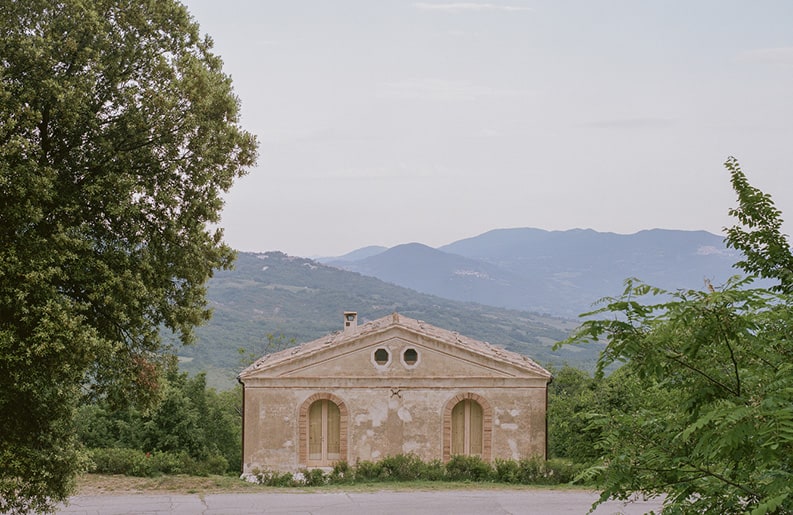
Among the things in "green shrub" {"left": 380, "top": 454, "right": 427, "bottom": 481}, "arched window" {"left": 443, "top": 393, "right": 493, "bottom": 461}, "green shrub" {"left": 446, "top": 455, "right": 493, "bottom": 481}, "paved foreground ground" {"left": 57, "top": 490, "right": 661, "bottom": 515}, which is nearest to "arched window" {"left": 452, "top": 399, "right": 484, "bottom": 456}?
"arched window" {"left": 443, "top": 393, "right": 493, "bottom": 461}

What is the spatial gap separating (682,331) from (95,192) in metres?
10.3

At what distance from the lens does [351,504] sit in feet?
66.0

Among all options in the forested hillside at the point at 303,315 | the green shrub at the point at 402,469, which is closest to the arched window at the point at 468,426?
the green shrub at the point at 402,469

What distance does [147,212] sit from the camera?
49.0 feet

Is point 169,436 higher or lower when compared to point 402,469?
higher

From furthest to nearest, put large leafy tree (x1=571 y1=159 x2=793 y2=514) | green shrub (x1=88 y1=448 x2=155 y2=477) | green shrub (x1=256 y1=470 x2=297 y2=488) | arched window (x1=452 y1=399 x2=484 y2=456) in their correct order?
arched window (x1=452 y1=399 x2=484 y2=456) < green shrub (x1=88 y1=448 x2=155 y2=477) < green shrub (x1=256 y1=470 x2=297 y2=488) < large leafy tree (x1=571 y1=159 x2=793 y2=514)

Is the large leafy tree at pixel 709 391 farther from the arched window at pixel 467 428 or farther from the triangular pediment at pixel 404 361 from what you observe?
the arched window at pixel 467 428

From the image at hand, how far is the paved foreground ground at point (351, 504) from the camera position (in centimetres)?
1911

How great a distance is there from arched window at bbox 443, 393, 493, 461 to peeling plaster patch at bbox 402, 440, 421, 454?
0.95 meters

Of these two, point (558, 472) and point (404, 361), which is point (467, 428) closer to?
point (404, 361)

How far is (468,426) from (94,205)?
58.1 feet

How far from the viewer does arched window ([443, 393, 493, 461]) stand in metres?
28.6

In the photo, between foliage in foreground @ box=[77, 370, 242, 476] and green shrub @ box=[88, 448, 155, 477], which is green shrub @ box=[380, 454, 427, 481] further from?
green shrub @ box=[88, 448, 155, 477]

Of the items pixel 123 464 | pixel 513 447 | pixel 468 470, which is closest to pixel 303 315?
pixel 513 447
